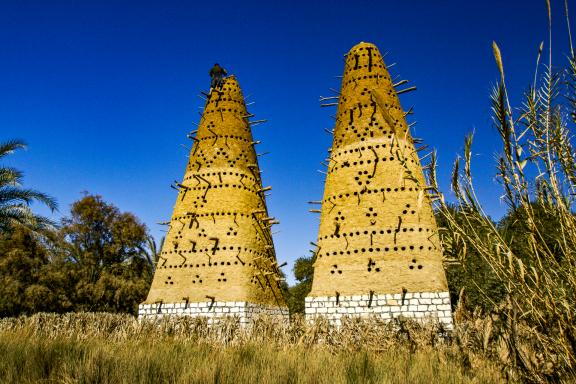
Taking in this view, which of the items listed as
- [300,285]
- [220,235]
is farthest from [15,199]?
[300,285]

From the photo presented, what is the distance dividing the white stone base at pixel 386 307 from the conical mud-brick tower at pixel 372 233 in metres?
0.02

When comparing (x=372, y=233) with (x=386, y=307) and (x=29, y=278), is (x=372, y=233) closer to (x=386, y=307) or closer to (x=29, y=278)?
(x=386, y=307)

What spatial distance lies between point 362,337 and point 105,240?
2458 cm

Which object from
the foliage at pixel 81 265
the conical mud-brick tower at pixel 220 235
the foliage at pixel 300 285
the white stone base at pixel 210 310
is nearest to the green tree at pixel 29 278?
the foliage at pixel 81 265

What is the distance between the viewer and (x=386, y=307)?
11.3 meters

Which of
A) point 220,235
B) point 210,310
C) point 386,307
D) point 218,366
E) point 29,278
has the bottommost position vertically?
point 218,366

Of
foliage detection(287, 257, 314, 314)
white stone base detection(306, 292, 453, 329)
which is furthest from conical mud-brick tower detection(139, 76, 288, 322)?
foliage detection(287, 257, 314, 314)

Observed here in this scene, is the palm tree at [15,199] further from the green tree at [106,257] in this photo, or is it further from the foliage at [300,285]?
the foliage at [300,285]

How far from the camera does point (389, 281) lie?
453 inches

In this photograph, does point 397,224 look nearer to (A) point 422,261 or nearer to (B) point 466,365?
(A) point 422,261

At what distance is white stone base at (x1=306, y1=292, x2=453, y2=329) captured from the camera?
35.6 feet

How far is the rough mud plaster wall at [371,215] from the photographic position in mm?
11531

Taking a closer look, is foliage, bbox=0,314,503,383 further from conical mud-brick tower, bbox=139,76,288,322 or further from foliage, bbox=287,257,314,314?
foliage, bbox=287,257,314,314

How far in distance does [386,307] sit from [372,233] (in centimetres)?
208
